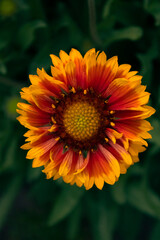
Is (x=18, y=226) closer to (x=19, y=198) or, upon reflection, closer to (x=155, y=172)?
(x=19, y=198)

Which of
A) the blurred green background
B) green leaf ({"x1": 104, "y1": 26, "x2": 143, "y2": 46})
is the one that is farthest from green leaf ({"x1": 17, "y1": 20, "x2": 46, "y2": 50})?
green leaf ({"x1": 104, "y1": 26, "x2": 143, "y2": 46})

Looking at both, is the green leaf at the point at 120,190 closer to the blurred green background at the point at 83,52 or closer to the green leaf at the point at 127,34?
the blurred green background at the point at 83,52

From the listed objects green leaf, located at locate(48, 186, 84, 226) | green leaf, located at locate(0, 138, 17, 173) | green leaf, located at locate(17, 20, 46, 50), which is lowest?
green leaf, located at locate(48, 186, 84, 226)

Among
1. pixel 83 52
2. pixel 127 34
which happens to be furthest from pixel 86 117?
pixel 83 52

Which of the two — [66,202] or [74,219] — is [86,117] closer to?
[66,202]

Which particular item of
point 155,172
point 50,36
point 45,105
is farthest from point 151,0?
point 155,172

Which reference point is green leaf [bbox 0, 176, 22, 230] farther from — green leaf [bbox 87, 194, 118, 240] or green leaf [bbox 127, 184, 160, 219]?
green leaf [bbox 127, 184, 160, 219]
